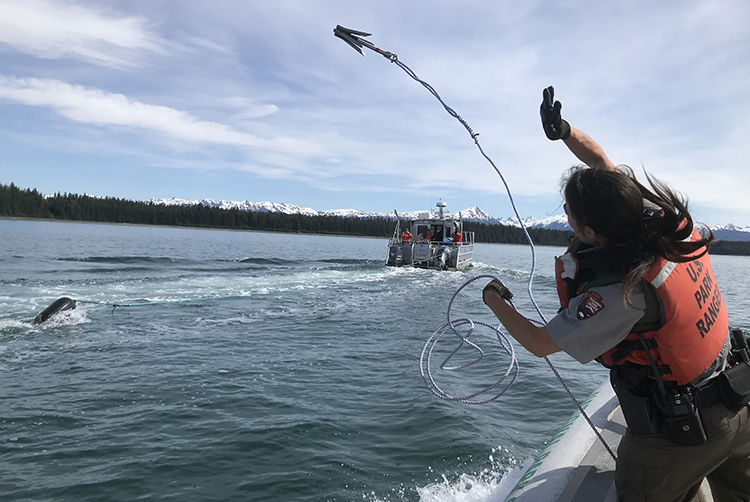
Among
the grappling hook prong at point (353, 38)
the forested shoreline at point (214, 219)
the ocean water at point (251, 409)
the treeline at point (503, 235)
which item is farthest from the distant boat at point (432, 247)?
the forested shoreline at point (214, 219)

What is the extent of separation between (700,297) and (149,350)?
862 cm

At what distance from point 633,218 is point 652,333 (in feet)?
1.48

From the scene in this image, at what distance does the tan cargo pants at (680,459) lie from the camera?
1.82 meters

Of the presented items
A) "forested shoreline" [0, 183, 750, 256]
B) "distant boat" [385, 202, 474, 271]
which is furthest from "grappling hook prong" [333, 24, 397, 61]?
"forested shoreline" [0, 183, 750, 256]

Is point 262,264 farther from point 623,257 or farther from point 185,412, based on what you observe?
point 623,257

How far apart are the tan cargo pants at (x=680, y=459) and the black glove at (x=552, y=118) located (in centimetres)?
142

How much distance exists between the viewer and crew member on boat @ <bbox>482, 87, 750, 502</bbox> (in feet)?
5.70

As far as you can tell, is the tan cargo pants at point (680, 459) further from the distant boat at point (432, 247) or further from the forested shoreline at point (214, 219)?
the forested shoreline at point (214, 219)

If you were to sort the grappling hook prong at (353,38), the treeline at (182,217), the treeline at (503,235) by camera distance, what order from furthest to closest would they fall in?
the treeline at (503,235) → the treeline at (182,217) → the grappling hook prong at (353,38)

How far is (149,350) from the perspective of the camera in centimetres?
839

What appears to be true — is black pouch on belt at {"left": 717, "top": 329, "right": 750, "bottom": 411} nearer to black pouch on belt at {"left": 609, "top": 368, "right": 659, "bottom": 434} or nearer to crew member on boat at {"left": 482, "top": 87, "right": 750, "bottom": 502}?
crew member on boat at {"left": 482, "top": 87, "right": 750, "bottom": 502}

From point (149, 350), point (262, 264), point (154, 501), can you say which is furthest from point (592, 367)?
point (262, 264)

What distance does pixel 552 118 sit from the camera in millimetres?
2402

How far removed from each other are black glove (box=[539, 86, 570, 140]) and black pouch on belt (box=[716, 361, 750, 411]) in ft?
4.32
